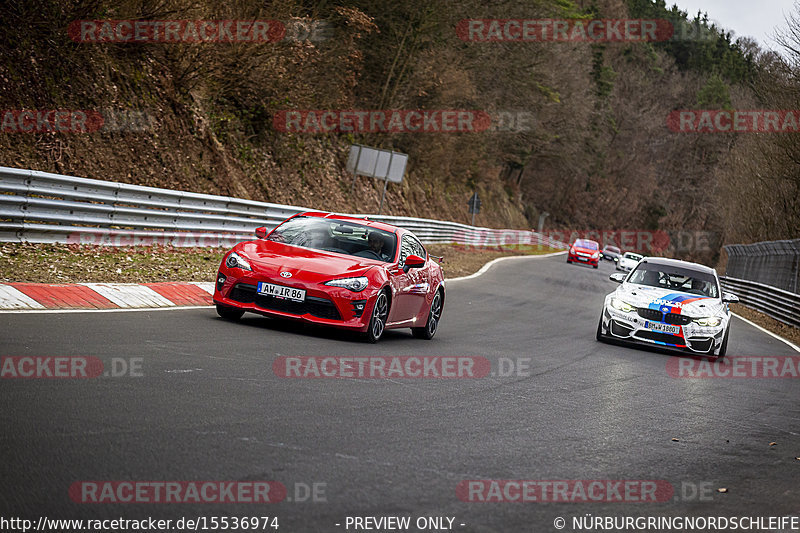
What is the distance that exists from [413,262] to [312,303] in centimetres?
183

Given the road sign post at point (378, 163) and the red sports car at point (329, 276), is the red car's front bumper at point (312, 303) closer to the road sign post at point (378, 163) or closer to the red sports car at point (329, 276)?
the red sports car at point (329, 276)

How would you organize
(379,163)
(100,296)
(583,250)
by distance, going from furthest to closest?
(583,250)
(379,163)
(100,296)

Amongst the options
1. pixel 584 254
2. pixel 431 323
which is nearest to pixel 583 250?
pixel 584 254

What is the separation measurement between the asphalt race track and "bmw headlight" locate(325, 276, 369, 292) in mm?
653

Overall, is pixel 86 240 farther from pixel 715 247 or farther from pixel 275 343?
pixel 715 247

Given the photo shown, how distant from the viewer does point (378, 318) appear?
11172mm

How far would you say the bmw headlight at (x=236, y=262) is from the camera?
10773 mm

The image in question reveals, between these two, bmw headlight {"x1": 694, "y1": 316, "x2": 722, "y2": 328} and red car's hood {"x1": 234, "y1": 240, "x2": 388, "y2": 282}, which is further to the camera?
bmw headlight {"x1": 694, "y1": 316, "x2": 722, "y2": 328}

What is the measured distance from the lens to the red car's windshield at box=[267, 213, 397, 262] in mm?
11664

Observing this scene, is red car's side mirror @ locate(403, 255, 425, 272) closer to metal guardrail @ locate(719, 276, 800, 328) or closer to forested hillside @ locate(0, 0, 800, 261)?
forested hillside @ locate(0, 0, 800, 261)

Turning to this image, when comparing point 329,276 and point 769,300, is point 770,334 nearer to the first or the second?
point 769,300

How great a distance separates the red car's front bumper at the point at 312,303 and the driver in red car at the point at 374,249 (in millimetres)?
948

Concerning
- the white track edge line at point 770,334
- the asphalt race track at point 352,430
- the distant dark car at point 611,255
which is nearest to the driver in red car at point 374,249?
the asphalt race track at point 352,430

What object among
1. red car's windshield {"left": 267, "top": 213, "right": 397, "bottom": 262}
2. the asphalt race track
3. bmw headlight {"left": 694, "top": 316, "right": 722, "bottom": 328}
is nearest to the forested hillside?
red car's windshield {"left": 267, "top": 213, "right": 397, "bottom": 262}
